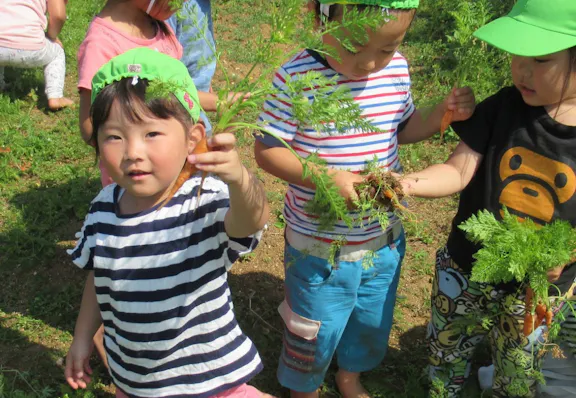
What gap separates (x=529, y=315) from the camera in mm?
1958

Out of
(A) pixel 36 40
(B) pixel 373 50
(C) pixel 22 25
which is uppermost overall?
(B) pixel 373 50

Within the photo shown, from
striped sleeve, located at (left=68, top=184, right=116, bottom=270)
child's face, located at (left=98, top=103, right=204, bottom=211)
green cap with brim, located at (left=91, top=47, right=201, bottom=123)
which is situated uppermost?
green cap with brim, located at (left=91, top=47, right=201, bottom=123)

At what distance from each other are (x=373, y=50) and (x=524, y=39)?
46 cm

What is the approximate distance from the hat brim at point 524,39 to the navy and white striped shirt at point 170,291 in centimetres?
98

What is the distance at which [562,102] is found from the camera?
1874 mm

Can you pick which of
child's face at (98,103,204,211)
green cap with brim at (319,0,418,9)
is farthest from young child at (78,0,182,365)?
green cap with brim at (319,0,418,9)

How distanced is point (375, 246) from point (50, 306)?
77.2 inches

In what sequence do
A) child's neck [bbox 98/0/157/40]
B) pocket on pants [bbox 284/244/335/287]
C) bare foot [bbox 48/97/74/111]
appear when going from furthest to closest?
1. bare foot [bbox 48/97/74/111]
2. child's neck [bbox 98/0/157/40]
3. pocket on pants [bbox 284/244/335/287]

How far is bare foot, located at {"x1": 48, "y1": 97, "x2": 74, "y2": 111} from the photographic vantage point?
16.5ft

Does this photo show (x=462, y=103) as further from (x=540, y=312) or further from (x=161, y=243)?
(x=161, y=243)

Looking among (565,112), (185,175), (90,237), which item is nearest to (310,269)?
(185,175)

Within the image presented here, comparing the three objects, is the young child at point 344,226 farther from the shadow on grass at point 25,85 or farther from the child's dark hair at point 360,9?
the shadow on grass at point 25,85

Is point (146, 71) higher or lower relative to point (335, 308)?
higher

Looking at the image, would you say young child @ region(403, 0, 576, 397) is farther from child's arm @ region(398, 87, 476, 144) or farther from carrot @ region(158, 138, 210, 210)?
carrot @ region(158, 138, 210, 210)
